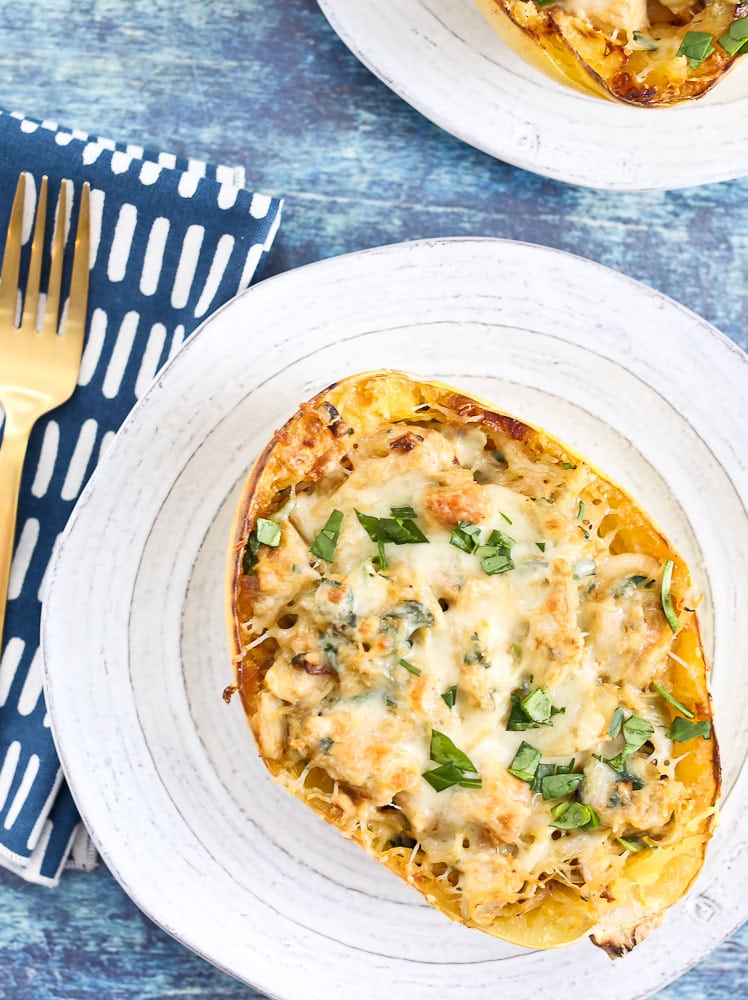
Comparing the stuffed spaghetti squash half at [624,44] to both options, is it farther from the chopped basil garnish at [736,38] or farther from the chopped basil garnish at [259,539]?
the chopped basil garnish at [259,539]

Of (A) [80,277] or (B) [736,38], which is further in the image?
(A) [80,277]

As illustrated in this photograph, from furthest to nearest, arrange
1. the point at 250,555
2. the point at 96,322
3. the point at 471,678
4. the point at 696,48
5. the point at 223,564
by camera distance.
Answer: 1. the point at 96,322
2. the point at 223,564
3. the point at 696,48
4. the point at 250,555
5. the point at 471,678

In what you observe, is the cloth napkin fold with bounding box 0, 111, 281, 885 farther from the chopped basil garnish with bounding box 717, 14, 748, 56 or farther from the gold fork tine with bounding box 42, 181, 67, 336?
the chopped basil garnish with bounding box 717, 14, 748, 56

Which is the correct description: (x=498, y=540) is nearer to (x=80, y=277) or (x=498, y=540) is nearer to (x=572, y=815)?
(x=572, y=815)

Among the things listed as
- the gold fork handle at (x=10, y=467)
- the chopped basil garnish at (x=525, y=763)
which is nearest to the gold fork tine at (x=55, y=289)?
the gold fork handle at (x=10, y=467)

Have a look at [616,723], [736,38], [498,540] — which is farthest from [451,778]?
[736,38]
